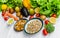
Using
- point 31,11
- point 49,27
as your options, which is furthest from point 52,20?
point 31,11

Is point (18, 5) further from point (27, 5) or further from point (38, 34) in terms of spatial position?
point (38, 34)

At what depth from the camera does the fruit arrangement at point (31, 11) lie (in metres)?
1.58

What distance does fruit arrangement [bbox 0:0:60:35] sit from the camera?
5.18 ft

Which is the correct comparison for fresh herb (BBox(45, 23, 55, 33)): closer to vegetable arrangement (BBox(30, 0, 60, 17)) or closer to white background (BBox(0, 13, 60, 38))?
white background (BBox(0, 13, 60, 38))

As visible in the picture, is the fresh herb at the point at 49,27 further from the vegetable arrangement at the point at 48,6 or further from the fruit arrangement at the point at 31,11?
the vegetable arrangement at the point at 48,6

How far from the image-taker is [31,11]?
5.46 ft

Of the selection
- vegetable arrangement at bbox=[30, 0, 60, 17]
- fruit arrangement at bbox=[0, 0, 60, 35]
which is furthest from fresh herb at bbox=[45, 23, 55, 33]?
vegetable arrangement at bbox=[30, 0, 60, 17]

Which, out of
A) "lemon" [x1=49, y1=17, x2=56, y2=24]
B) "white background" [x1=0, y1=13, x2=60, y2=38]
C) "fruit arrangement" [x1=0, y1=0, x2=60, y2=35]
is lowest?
"white background" [x1=0, y1=13, x2=60, y2=38]

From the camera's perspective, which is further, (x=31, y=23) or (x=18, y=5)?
(x=18, y=5)

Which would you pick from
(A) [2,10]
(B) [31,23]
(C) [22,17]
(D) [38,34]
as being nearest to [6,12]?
(A) [2,10]

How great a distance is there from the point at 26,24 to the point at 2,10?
1.09 ft

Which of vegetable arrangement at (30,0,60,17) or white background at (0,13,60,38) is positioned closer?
white background at (0,13,60,38)

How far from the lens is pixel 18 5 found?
1.76m

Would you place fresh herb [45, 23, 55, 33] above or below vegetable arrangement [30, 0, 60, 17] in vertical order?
below
